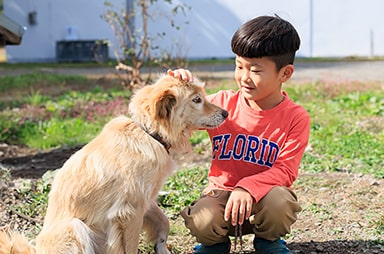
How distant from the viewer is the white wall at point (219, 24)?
68.5 feet

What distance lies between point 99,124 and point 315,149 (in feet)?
10.7

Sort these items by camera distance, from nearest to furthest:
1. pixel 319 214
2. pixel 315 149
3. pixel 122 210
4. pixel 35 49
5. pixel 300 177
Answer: pixel 122 210 < pixel 319 214 < pixel 300 177 < pixel 315 149 < pixel 35 49

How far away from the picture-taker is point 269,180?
12.3ft

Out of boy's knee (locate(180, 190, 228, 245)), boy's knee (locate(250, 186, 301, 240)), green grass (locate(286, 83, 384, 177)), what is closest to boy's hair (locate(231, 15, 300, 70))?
boy's knee (locate(250, 186, 301, 240))

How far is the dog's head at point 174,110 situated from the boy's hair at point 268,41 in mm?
373

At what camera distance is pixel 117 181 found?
138 inches

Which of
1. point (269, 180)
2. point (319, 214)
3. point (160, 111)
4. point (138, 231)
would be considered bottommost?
point (319, 214)

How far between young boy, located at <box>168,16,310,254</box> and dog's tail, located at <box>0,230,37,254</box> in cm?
101

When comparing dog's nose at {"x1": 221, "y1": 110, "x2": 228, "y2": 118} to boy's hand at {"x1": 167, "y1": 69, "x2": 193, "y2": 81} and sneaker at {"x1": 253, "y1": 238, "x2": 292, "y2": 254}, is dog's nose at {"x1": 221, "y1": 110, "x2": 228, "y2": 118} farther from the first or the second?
sneaker at {"x1": 253, "y1": 238, "x2": 292, "y2": 254}

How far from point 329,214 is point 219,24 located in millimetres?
17330

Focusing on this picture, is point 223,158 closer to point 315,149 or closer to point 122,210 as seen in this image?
point 122,210

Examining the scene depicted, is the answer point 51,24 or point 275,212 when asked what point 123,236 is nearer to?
point 275,212

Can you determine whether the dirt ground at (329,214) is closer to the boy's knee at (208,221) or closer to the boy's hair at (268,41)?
the boy's knee at (208,221)

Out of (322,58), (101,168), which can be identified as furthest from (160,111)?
(322,58)
